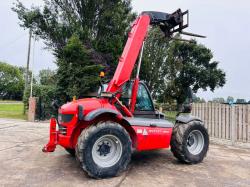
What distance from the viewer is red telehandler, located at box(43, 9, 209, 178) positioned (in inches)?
182

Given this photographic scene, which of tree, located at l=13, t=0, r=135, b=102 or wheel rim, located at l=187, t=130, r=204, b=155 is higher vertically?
tree, located at l=13, t=0, r=135, b=102

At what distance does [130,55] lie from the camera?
5574 millimetres

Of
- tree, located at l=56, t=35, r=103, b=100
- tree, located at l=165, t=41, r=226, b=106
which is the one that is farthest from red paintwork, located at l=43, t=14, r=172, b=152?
tree, located at l=165, t=41, r=226, b=106

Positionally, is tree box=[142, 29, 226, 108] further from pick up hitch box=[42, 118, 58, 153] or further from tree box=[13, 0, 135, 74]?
pick up hitch box=[42, 118, 58, 153]

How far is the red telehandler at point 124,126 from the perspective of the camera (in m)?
4.62

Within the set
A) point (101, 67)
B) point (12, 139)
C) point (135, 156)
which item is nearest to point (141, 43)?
point (135, 156)

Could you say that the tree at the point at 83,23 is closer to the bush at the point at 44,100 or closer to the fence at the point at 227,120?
the bush at the point at 44,100

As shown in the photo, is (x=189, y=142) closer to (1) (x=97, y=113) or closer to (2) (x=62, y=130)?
(1) (x=97, y=113)

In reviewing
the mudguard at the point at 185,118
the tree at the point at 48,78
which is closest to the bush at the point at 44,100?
the tree at the point at 48,78

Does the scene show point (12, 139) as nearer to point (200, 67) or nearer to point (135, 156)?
point (135, 156)

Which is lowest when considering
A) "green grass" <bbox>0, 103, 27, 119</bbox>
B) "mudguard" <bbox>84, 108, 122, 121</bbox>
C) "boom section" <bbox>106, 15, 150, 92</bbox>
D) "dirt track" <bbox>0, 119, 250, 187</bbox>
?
"dirt track" <bbox>0, 119, 250, 187</bbox>

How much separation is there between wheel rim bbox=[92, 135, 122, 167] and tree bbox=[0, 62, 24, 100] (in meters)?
64.1

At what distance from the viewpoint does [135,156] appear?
21.0ft

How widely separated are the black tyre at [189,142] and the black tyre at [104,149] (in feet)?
4.51
